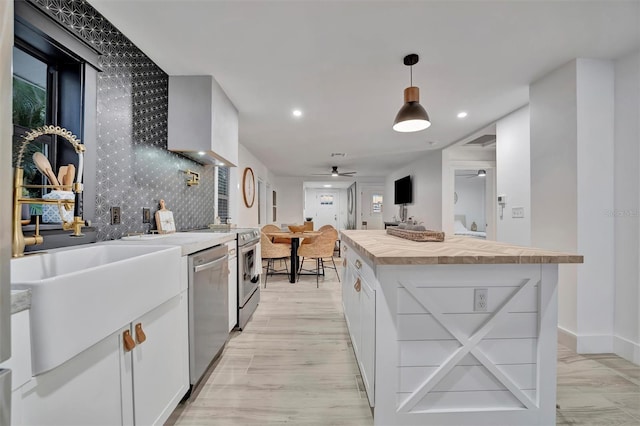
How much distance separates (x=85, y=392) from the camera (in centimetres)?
86

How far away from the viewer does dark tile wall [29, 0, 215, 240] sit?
63.0 inches

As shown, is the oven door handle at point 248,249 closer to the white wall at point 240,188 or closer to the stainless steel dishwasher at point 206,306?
the stainless steel dishwasher at point 206,306

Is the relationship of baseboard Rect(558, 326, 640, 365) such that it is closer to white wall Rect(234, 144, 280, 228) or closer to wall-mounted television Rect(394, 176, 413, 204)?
white wall Rect(234, 144, 280, 228)

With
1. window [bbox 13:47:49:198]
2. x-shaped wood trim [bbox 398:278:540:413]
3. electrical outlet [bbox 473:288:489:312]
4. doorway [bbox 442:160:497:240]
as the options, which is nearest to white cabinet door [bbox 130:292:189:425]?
window [bbox 13:47:49:198]

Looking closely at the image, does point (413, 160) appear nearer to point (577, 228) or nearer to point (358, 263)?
point (577, 228)

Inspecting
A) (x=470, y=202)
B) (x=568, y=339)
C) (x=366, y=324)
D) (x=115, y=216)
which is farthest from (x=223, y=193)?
(x=470, y=202)

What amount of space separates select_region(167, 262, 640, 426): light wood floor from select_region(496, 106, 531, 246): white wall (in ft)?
4.41

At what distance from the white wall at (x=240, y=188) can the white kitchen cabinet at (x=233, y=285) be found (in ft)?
6.02

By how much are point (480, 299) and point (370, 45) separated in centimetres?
181

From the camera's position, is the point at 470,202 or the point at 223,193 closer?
the point at 223,193

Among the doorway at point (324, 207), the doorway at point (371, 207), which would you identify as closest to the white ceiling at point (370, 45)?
the doorway at point (371, 207)

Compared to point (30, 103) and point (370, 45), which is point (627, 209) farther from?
point (30, 103)

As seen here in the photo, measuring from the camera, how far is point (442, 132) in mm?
3963

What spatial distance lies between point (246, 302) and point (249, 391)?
103 centimetres
